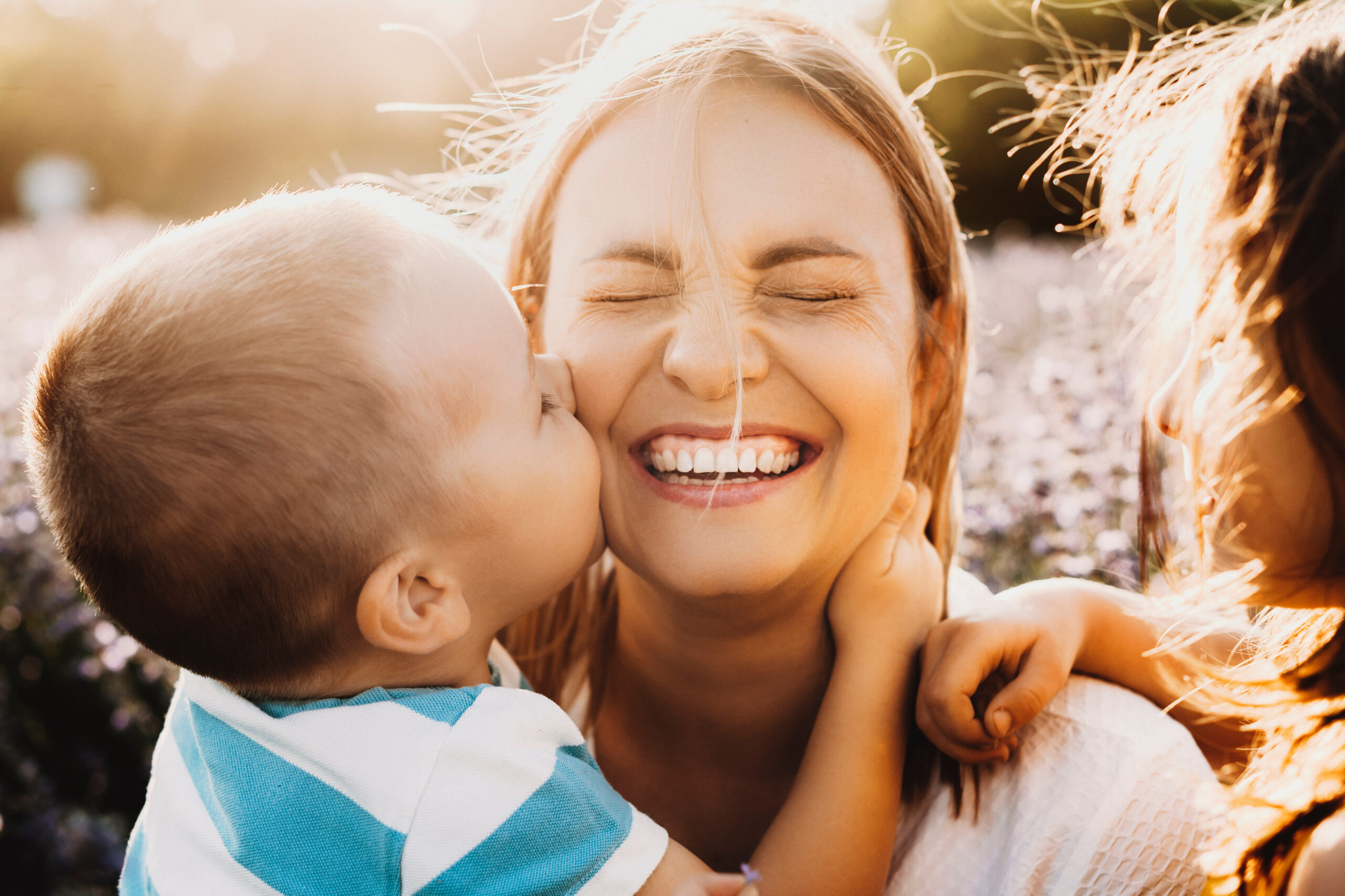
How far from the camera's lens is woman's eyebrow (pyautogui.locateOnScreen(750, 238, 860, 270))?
185 centimetres

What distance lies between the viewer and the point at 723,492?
6.28 ft

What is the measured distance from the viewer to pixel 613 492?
1979 millimetres

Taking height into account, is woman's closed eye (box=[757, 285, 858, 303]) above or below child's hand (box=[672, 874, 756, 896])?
above

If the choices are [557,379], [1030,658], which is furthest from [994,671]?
[557,379]

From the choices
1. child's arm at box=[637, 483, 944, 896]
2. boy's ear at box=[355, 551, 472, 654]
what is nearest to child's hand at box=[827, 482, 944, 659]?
child's arm at box=[637, 483, 944, 896]

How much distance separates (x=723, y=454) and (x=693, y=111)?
679 millimetres

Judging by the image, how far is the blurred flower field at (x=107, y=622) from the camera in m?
2.96

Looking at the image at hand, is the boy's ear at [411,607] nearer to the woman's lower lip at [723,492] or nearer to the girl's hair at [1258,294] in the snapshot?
the woman's lower lip at [723,492]

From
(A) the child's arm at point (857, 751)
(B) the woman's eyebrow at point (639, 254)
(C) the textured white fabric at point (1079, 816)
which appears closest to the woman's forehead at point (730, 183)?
(B) the woman's eyebrow at point (639, 254)

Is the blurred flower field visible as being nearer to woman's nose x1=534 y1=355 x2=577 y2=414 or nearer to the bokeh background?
the bokeh background

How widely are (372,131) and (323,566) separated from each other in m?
16.0

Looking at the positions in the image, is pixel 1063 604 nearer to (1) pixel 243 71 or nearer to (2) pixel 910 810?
(2) pixel 910 810

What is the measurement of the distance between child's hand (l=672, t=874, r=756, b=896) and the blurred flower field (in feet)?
4.96

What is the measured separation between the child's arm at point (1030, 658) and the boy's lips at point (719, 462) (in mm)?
457
